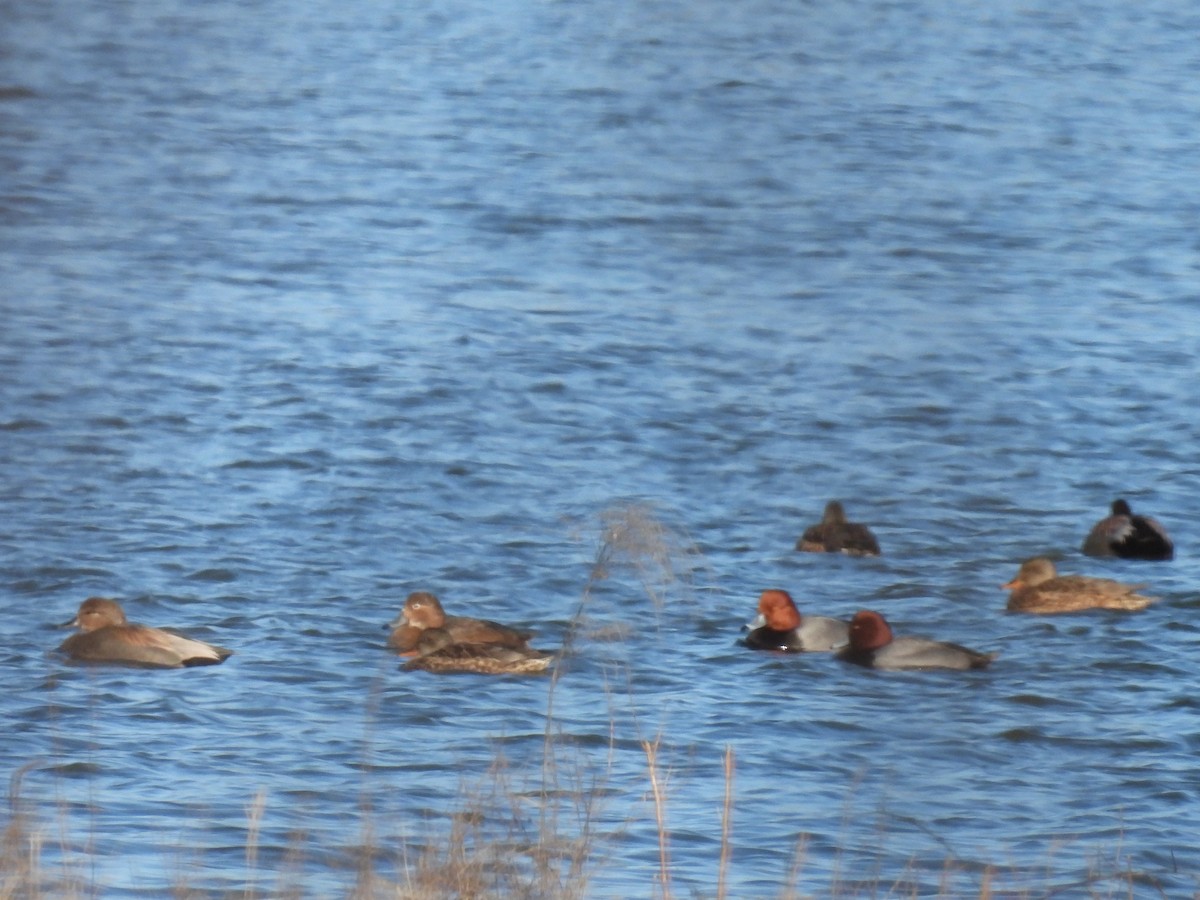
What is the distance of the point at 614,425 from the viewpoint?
1314 cm

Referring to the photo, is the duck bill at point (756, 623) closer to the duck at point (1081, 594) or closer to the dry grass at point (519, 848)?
the duck at point (1081, 594)

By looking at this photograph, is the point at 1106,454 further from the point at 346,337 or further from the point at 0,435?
the point at 0,435

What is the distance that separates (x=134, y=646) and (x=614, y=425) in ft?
17.5

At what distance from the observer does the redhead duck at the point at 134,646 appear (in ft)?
26.7

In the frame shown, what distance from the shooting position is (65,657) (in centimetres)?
827

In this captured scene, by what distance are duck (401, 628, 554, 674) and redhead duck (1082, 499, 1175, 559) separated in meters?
3.57

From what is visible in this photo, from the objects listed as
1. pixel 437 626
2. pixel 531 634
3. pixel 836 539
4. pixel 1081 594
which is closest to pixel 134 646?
pixel 437 626

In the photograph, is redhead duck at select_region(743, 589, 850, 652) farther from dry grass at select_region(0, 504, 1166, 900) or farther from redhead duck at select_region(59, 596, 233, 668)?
dry grass at select_region(0, 504, 1166, 900)

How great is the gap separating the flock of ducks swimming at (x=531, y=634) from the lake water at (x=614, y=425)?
14 cm

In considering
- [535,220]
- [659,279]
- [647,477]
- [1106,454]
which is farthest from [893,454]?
[1106,454]

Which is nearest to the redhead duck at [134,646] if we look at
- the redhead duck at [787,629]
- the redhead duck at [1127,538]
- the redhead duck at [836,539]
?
the redhead duck at [787,629]

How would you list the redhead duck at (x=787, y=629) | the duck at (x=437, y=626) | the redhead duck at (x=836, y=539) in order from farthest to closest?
1. the redhead duck at (x=836, y=539)
2. the redhead duck at (x=787, y=629)
3. the duck at (x=437, y=626)

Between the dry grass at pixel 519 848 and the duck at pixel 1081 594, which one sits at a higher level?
the dry grass at pixel 519 848

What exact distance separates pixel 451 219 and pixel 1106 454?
9727 millimetres
